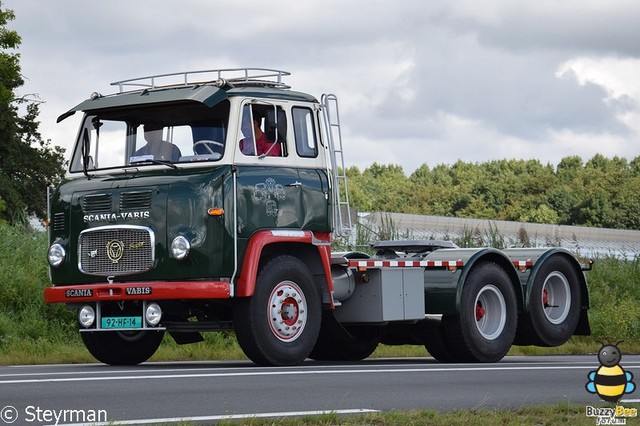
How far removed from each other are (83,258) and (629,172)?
267ft

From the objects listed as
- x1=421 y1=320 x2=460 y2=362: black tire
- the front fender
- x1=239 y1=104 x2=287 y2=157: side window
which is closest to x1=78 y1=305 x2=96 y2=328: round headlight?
the front fender

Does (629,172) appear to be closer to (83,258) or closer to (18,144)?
(18,144)

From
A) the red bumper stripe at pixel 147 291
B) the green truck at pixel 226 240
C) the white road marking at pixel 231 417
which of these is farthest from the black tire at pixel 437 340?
the white road marking at pixel 231 417

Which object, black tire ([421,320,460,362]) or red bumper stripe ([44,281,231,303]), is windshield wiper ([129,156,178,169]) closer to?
red bumper stripe ([44,281,231,303])

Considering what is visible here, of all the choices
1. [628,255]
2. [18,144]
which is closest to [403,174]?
[18,144]

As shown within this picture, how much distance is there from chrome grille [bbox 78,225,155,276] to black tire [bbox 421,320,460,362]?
4106 millimetres

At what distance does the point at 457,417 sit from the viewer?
30.8 ft

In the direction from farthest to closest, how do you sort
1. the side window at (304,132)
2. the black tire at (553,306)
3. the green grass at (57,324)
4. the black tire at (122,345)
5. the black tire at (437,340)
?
the green grass at (57,324) < the black tire at (553,306) < the black tire at (437,340) < the black tire at (122,345) < the side window at (304,132)

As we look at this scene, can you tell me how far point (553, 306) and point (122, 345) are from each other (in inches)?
233

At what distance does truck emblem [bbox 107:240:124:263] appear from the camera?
572 inches

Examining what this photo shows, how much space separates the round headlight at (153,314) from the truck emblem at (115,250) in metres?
0.65

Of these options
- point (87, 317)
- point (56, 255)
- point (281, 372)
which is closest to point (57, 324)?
point (56, 255)

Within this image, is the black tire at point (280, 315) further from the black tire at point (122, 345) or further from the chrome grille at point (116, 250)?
the black tire at point (122, 345)

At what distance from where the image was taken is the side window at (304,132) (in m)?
15.4
